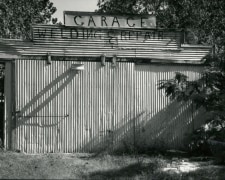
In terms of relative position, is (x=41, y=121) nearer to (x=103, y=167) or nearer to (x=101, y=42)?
(x=103, y=167)

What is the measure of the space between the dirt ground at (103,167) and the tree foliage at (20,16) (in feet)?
46.4

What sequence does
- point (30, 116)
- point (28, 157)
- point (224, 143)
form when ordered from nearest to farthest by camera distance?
point (224, 143), point (28, 157), point (30, 116)

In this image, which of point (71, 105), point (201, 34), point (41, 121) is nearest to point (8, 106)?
point (41, 121)

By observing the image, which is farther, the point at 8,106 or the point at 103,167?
the point at 8,106

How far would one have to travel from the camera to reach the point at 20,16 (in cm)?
2877

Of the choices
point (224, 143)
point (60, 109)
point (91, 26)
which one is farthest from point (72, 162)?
point (91, 26)

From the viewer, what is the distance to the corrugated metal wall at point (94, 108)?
12.3 m

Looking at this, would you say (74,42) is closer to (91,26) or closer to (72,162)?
(91,26)

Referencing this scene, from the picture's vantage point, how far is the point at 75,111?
492 inches

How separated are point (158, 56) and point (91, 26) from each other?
95.1 inches

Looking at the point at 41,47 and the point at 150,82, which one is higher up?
the point at 41,47

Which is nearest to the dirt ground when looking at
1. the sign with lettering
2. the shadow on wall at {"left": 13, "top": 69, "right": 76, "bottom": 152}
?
the shadow on wall at {"left": 13, "top": 69, "right": 76, "bottom": 152}

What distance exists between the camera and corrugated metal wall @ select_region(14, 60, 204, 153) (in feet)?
40.4

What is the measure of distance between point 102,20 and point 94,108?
3.06 meters
